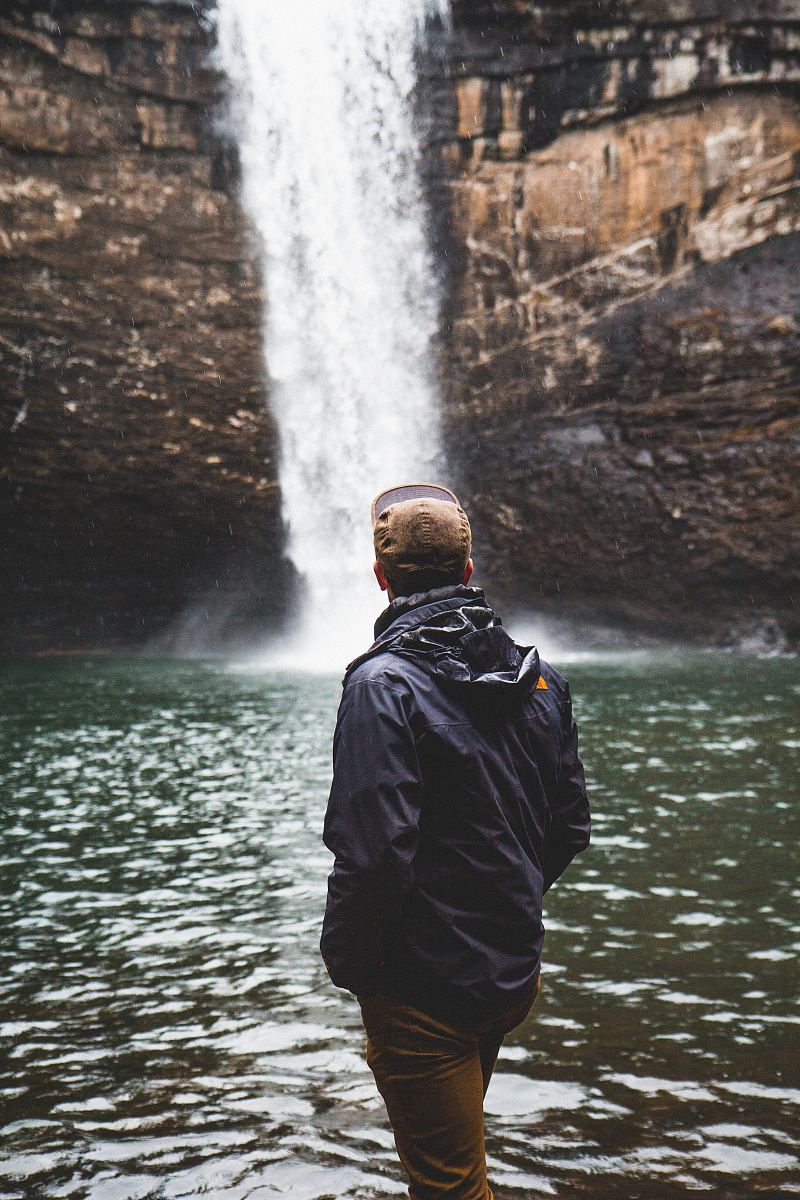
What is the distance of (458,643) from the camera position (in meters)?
2.20

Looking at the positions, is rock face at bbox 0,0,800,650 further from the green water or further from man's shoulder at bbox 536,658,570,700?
man's shoulder at bbox 536,658,570,700

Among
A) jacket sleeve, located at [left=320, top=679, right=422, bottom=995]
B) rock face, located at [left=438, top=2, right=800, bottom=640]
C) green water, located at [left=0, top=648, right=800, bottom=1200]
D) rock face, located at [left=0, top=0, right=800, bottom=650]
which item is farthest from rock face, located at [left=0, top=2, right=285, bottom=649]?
jacket sleeve, located at [left=320, top=679, right=422, bottom=995]

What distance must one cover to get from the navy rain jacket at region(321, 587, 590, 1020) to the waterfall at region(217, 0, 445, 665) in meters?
18.2

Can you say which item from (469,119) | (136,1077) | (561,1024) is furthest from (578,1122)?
(469,119)

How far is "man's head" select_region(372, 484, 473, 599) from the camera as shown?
7.46ft

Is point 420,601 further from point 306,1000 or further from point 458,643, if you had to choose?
point 306,1000

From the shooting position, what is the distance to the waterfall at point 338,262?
2139 cm

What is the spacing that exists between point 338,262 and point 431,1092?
22.3m

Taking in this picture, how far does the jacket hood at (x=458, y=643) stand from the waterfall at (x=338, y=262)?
18.1 meters

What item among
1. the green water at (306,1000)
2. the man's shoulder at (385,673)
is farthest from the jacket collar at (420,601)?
the green water at (306,1000)

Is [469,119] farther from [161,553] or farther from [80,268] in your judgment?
[161,553]

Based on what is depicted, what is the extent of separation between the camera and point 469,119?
2128 cm

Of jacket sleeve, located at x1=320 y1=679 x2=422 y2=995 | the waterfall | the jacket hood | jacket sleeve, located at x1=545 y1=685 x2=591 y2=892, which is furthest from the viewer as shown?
the waterfall

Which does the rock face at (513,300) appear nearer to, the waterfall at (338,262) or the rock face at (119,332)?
the rock face at (119,332)
